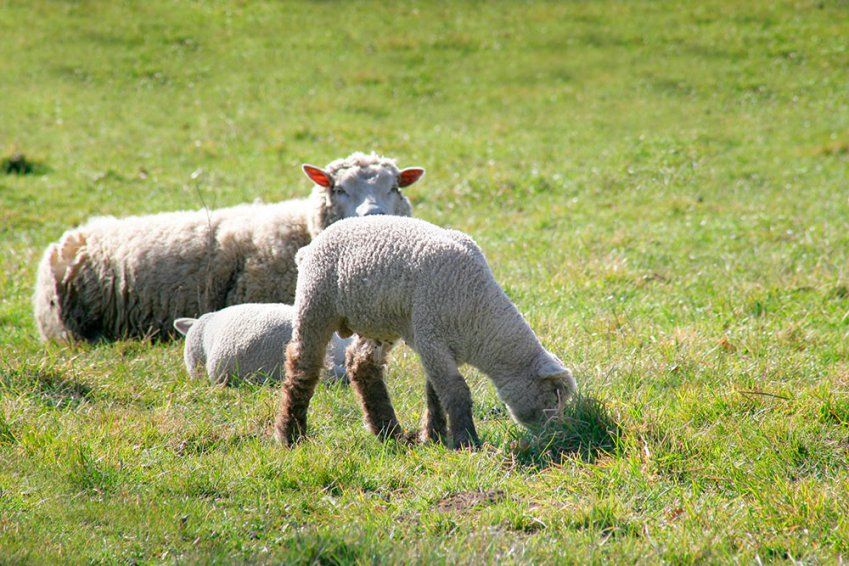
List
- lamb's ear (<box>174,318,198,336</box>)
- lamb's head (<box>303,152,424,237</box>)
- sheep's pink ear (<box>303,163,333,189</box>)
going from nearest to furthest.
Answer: lamb's ear (<box>174,318,198,336</box>) → lamb's head (<box>303,152,424,237</box>) → sheep's pink ear (<box>303,163,333,189</box>)

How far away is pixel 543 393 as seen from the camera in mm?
4527

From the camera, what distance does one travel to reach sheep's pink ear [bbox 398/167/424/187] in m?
7.35

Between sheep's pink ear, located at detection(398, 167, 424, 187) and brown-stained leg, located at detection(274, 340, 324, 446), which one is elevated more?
sheep's pink ear, located at detection(398, 167, 424, 187)

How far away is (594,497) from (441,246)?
137 centimetres

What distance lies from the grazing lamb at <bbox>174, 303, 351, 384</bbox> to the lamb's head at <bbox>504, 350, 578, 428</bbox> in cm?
171

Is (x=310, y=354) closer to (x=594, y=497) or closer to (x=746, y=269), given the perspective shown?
(x=594, y=497)

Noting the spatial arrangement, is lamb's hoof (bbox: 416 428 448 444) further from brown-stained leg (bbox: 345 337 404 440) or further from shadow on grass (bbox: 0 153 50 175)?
shadow on grass (bbox: 0 153 50 175)

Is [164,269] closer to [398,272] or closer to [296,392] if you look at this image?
[296,392]

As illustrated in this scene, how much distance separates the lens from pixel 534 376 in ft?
14.9

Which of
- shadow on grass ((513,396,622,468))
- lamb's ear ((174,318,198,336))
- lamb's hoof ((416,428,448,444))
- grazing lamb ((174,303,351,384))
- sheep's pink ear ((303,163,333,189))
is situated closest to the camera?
shadow on grass ((513,396,622,468))

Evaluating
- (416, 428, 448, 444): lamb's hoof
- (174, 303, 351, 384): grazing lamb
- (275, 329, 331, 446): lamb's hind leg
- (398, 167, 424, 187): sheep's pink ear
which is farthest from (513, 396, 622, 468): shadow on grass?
(398, 167, 424, 187): sheep's pink ear

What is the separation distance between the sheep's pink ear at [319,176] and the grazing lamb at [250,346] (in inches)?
52.1

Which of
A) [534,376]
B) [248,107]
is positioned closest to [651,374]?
[534,376]

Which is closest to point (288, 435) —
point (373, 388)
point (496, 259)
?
point (373, 388)
